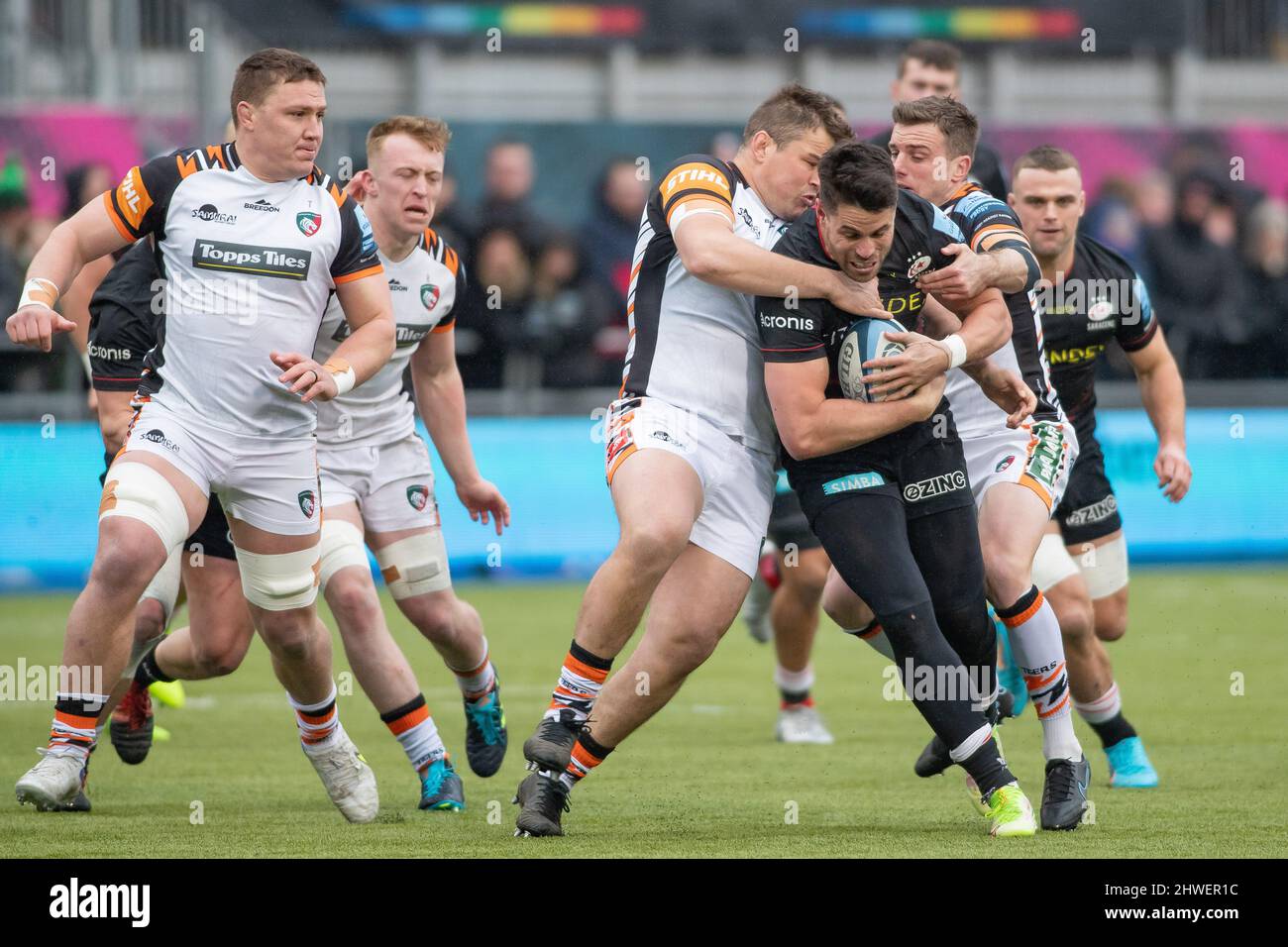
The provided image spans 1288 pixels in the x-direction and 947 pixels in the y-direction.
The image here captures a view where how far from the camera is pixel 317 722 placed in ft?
21.3

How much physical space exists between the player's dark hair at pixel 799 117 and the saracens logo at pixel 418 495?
2043 mm

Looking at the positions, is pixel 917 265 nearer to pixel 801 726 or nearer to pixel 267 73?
pixel 267 73

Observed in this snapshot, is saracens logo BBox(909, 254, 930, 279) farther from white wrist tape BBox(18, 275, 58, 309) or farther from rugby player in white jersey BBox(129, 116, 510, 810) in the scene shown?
white wrist tape BBox(18, 275, 58, 309)

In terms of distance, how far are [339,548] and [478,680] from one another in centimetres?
88

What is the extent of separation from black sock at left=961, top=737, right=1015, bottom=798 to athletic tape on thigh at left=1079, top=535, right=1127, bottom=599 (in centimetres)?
234

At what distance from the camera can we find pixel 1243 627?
12.9 meters

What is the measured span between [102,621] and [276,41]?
47.5 ft

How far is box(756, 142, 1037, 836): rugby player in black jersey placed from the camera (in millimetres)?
5688

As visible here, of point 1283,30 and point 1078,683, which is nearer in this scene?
point 1078,683

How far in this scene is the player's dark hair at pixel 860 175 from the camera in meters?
5.54

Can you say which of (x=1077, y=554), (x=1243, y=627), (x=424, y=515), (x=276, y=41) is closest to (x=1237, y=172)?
(x=1243, y=627)

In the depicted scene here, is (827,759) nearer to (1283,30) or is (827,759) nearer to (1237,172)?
(1237,172)

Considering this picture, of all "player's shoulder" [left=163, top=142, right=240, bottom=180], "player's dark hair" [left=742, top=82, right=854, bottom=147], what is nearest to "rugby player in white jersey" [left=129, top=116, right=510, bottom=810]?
"player's shoulder" [left=163, top=142, right=240, bottom=180]
